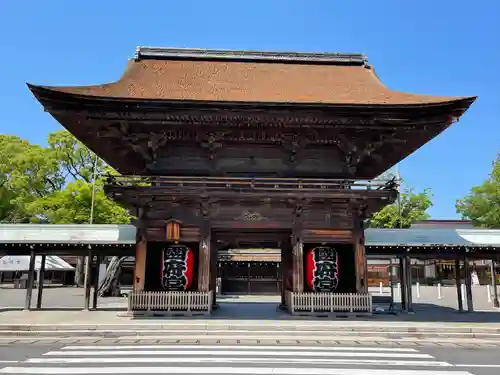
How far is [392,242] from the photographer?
645 inches

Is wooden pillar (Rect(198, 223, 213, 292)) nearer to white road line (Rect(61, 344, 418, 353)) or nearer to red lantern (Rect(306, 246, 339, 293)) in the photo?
red lantern (Rect(306, 246, 339, 293))

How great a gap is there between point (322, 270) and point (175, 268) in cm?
505

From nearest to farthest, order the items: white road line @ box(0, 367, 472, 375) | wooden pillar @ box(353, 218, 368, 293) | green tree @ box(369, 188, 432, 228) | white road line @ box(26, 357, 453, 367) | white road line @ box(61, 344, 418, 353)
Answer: white road line @ box(0, 367, 472, 375) → white road line @ box(26, 357, 453, 367) → white road line @ box(61, 344, 418, 353) → wooden pillar @ box(353, 218, 368, 293) → green tree @ box(369, 188, 432, 228)

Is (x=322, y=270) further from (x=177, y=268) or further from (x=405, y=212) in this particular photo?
(x=405, y=212)

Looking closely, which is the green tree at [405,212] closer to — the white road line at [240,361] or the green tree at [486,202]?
the green tree at [486,202]

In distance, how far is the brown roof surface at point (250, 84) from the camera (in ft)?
43.4

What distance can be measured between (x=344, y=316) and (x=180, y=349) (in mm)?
6455

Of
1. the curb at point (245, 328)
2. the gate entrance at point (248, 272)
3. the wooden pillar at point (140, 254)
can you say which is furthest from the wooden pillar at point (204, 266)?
the gate entrance at point (248, 272)

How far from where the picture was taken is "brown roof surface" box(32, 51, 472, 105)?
43.4ft

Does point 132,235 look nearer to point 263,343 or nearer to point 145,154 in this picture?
point 145,154

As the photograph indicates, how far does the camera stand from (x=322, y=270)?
563 inches

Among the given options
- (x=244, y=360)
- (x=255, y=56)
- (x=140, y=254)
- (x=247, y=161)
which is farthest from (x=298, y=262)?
(x=255, y=56)

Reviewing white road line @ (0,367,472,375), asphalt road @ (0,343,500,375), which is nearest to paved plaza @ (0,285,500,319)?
asphalt road @ (0,343,500,375)

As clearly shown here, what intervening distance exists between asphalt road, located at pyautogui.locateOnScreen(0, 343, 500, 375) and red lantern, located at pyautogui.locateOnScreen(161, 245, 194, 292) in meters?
4.24
